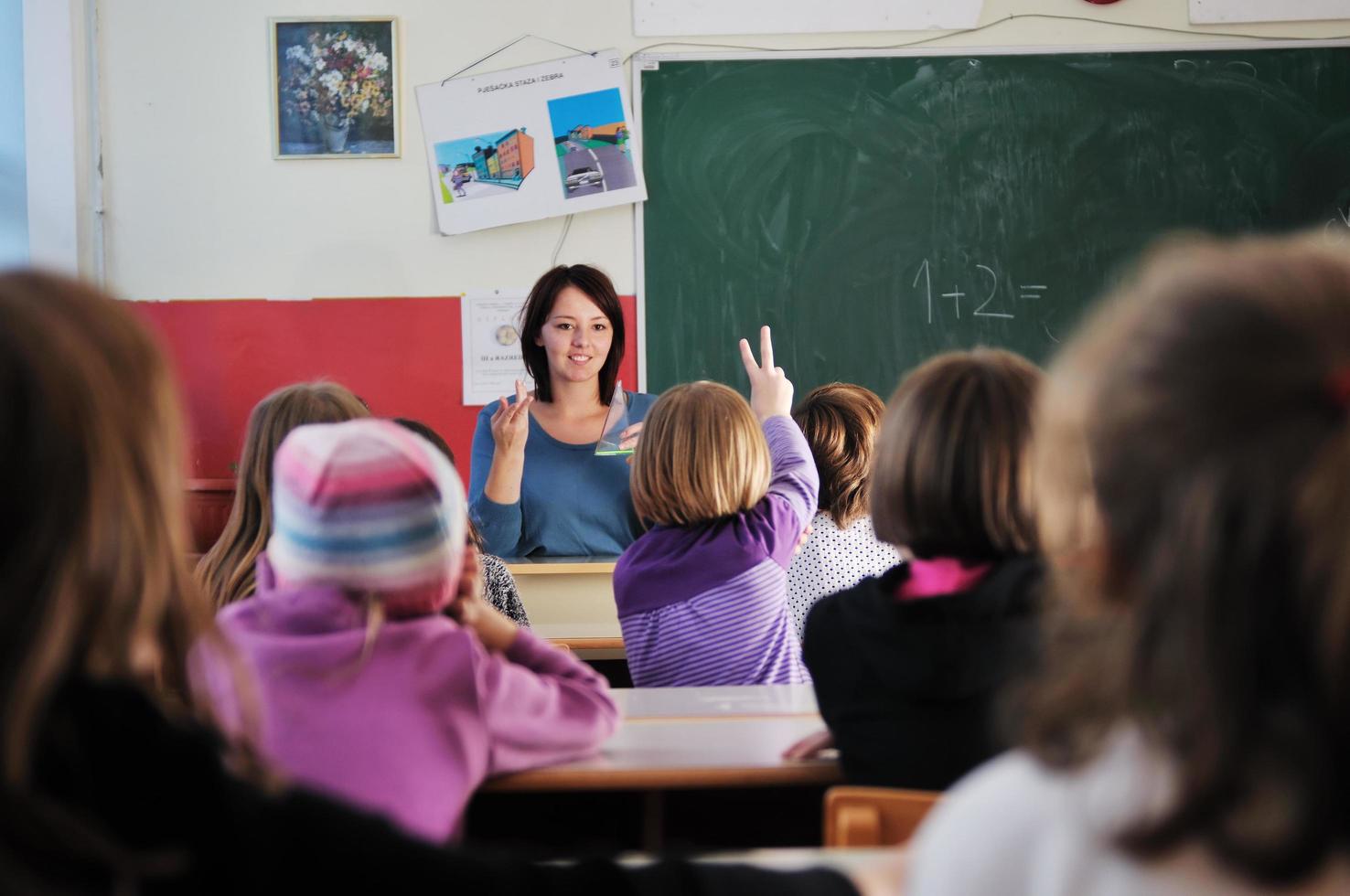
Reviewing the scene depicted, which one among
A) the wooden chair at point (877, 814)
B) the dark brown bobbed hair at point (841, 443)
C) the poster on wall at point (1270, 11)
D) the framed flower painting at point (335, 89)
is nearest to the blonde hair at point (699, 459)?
the dark brown bobbed hair at point (841, 443)

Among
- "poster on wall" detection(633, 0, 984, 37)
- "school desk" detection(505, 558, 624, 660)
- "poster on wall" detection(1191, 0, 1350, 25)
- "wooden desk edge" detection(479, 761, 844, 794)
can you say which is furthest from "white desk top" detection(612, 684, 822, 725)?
"poster on wall" detection(1191, 0, 1350, 25)

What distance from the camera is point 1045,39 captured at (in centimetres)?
414

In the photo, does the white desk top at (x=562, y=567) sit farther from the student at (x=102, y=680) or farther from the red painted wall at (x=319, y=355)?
the student at (x=102, y=680)

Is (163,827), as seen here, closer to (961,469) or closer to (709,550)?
(961,469)

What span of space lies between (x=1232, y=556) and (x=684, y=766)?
97 cm

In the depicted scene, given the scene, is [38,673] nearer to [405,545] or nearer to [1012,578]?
[405,545]

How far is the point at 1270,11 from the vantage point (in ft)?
13.5

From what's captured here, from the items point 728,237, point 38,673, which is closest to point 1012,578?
point 38,673

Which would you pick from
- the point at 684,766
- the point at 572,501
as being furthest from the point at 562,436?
the point at 684,766

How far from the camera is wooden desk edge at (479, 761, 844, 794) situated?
56.3 inches

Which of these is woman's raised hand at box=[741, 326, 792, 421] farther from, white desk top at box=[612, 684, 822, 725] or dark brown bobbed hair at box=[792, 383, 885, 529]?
white desk top at box=[612, 684, 822, 725]

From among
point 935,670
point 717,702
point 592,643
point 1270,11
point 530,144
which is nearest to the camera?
point 935,670

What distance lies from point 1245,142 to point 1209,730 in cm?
413

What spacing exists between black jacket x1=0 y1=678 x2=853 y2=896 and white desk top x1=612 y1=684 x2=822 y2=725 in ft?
3.34
